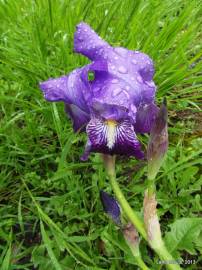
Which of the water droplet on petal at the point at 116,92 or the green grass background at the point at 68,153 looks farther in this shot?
the green grass background at the point at 68,153

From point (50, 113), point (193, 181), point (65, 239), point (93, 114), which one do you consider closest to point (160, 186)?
point (193, 181)

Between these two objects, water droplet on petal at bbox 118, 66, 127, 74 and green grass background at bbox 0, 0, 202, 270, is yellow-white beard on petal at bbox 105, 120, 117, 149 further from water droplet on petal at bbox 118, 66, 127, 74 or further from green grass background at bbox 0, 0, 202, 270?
green grass background at bbox 0, 0, 202, 270

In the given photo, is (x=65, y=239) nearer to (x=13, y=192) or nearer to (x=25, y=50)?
(x=13, y=192)

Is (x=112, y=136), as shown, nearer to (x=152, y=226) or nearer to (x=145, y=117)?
(x=145, y=117)

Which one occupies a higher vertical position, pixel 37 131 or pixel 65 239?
pixel 37 131

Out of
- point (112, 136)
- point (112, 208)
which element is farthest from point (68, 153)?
A: point (112, 136)

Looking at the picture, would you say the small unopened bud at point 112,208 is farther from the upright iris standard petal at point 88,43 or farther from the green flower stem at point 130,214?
the upright iris standard petal at point 88,43

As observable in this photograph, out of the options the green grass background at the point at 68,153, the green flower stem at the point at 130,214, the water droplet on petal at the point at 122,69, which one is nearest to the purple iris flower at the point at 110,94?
the water droplet on petal at the point at 122,69
